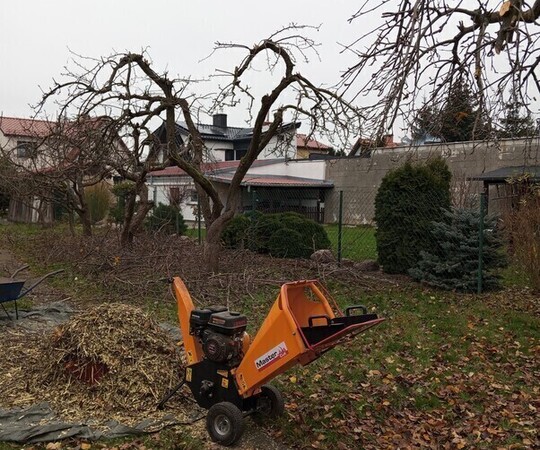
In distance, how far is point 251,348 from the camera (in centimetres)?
367

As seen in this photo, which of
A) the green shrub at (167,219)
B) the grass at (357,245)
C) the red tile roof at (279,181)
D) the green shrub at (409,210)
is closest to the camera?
the green shrub at (409,210)

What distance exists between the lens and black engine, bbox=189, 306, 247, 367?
3.79m

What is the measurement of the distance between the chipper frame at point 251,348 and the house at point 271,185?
658 inches

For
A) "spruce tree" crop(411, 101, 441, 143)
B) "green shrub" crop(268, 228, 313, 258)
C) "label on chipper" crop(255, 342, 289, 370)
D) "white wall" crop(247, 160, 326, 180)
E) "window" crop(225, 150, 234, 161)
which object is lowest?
"label on chipper" crop(255, 342, 289, 370)

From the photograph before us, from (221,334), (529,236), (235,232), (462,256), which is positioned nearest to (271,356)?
(221,334)

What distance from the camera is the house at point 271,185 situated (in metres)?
23.6

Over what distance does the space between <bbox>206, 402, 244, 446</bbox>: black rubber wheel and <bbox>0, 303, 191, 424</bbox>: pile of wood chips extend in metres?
0.59

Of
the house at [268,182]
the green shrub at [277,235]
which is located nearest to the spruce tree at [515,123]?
the green shrub at [277,235]

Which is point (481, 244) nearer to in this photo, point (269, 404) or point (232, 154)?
point (269, 404)

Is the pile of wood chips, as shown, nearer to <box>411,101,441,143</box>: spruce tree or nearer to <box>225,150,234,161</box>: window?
<box>411,101,441,143</box>: spruce tree

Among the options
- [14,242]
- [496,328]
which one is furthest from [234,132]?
[496,328]

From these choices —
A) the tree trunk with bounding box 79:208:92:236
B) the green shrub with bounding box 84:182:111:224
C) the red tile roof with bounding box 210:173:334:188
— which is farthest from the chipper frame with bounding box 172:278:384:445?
the green shrub with bounding box 84:182:111:224

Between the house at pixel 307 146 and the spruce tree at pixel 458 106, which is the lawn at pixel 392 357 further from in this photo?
the house at pixel 307 146

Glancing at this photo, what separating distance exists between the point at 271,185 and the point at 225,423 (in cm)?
2255
